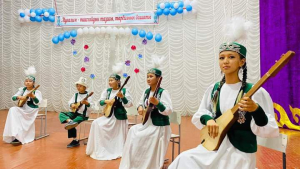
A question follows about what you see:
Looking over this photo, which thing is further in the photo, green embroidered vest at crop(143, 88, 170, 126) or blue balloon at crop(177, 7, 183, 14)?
blue balloon at crop(177, 7, 183, 14)

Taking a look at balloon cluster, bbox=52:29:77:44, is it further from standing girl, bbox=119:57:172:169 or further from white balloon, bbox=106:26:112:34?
standing girl, bbox=119:57:172:169

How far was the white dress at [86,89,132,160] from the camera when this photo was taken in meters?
4.57

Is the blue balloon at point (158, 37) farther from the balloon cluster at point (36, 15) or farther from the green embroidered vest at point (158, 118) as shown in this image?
the green embroidered vest at point (158, 118)

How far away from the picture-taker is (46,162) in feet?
13.8

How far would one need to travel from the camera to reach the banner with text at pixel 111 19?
949 cm

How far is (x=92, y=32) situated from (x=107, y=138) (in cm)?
595

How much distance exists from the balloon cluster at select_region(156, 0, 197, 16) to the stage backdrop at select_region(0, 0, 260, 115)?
0.77 feet

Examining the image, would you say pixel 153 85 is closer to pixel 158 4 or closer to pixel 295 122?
pixel 295 122

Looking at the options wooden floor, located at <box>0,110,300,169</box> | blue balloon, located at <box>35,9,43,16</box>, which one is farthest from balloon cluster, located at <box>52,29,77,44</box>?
wooden floor, located at <box>0,110,300,169</box>

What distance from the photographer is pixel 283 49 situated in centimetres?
666

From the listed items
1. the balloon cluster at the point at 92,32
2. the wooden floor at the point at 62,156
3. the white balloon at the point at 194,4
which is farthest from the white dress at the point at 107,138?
the white balloon at the point at 194,4

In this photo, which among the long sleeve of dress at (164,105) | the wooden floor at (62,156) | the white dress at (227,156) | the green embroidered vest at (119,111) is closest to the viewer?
the white dress at (227,156)

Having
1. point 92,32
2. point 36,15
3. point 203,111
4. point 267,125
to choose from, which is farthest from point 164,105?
point 36,15

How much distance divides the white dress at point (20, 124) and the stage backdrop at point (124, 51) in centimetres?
435
